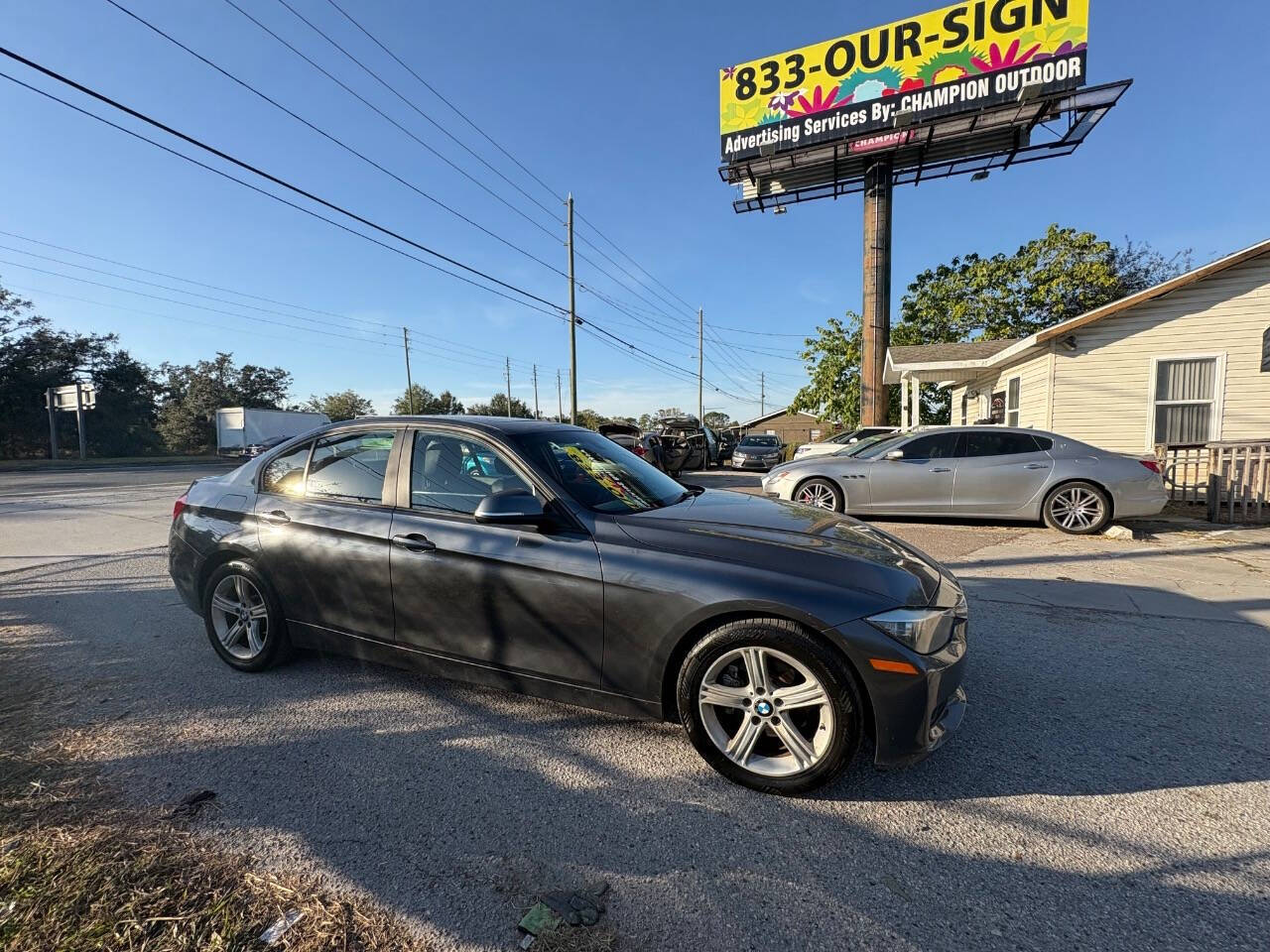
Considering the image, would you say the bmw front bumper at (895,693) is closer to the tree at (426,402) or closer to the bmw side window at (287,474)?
the bmw side window at (287,474)

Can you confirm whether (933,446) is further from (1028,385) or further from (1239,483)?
(1028,385)

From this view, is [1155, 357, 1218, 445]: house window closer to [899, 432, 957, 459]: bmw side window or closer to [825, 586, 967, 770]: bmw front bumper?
[899, 432, 957, 459]: bmw side window

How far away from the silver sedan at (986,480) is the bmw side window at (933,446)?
0.01 metres

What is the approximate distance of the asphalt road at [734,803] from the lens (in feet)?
5.63

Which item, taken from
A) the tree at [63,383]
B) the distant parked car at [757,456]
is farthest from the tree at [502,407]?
the distant parked car at [757,456]

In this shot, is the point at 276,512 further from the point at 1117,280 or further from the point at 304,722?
the point at 1117,280

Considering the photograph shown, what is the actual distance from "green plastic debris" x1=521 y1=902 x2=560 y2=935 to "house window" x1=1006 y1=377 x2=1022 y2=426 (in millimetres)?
15236

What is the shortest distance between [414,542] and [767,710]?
6.05ft

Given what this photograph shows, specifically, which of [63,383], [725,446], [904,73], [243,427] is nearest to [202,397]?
[63,383]

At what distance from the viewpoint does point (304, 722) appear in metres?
2.84

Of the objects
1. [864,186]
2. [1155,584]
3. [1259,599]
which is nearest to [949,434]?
[1155,584]

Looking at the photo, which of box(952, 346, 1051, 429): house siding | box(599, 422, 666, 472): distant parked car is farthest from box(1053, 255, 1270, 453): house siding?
box(599, 422, 666, 472): distant parked car

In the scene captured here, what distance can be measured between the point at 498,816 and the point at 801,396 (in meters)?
33.7

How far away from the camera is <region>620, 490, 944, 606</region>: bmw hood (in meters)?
2.29
